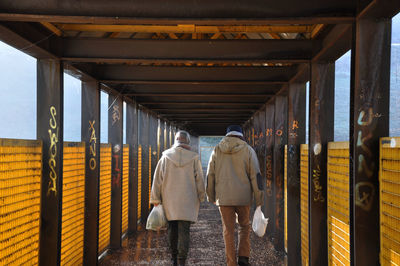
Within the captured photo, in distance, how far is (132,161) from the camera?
10.0 meters

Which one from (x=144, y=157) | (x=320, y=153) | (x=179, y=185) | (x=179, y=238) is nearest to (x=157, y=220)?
(x=179, y=238)

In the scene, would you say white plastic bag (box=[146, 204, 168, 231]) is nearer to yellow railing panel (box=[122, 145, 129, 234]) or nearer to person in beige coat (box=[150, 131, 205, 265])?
person in beige coat (box=[150, 131, 205, 265])

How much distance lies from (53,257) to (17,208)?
3.76ft

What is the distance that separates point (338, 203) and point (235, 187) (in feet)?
5.22

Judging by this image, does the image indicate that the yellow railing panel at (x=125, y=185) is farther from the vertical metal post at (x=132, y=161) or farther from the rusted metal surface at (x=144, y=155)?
the rusted metal surface at (x=144, y=155)

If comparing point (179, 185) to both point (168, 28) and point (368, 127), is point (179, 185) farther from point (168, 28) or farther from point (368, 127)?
point (368, 127)

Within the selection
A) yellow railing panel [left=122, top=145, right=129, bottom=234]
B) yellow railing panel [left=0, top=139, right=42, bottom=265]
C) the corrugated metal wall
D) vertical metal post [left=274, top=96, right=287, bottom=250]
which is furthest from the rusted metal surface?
yellow railing panel [left=0, top=139, right=42, bottom=265]

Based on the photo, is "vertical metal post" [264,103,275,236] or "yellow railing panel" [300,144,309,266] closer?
"yellow railing panel" [300,144,309,266]

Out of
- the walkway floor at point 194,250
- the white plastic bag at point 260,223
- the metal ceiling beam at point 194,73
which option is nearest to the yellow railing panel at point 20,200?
the metal ceiling beam at point 194,73

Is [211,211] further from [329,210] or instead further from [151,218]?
[329,210]

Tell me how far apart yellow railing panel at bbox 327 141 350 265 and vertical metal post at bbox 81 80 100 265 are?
3.71 meters

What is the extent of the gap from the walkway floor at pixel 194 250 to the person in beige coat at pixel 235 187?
1.22m

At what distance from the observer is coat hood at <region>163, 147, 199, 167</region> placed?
605 cm

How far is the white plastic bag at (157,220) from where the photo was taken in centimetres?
590
